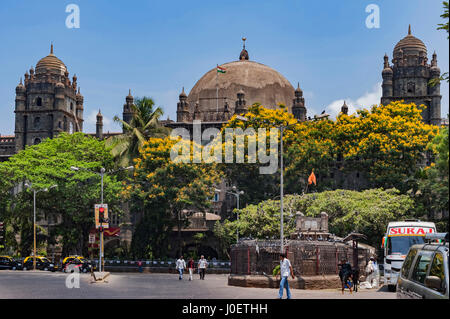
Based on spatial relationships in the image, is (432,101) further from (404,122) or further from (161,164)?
(161,164)

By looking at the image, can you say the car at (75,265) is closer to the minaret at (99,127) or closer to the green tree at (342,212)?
the green tree at (342,212)

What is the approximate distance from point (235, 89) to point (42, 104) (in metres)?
23.9

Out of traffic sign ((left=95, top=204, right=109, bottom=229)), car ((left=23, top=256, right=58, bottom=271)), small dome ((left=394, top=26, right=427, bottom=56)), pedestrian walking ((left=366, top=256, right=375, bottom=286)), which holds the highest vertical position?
small dome ((left=394, top=26, right=427, bottom=56))

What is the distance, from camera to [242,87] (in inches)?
3155

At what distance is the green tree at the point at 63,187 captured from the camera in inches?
2168

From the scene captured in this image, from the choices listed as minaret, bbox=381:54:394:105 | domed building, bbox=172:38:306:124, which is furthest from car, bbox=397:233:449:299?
domed building, bbox=172:38:306:124

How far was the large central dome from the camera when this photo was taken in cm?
7944

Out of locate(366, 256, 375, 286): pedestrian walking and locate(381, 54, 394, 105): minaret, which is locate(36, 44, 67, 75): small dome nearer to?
locate(381, 54, 394, 105): minaret

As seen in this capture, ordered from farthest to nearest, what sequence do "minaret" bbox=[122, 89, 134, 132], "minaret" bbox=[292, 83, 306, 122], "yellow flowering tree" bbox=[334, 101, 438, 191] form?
"minaret" bbox=[122, 89, 134, 132]
"minaret" bbox=[292, 83, 306, 122]
"yellow flowering tree" bbox=[334, 101, 438, 191]

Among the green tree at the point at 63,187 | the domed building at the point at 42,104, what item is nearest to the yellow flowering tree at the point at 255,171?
the green tree at the point at 63,187

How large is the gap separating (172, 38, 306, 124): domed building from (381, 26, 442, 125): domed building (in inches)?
450

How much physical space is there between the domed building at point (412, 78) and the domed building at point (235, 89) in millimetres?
11426

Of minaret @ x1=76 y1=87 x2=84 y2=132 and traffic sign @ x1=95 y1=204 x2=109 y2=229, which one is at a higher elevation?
minaret @ x1=76 y1=87 x2=84 y2=132
